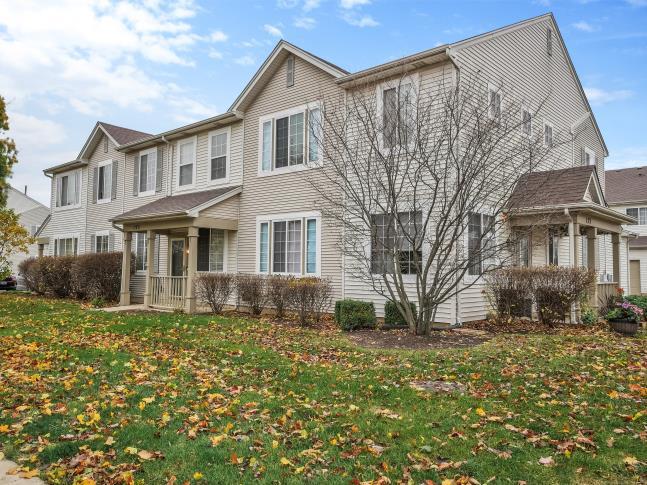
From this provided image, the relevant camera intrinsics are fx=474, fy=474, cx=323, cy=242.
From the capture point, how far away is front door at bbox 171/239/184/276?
1847 cm

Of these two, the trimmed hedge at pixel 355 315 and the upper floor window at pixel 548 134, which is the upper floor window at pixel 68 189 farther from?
the upper floor window at pixel 548 134

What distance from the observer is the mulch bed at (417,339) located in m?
9.02

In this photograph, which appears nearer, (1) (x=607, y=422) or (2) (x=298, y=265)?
(1) (x=607, y=422)

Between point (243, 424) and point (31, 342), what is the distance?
654 cm

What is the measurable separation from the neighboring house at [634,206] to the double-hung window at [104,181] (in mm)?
28022

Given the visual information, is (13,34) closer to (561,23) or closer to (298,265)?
(298,265)

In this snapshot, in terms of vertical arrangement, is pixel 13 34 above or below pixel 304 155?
above

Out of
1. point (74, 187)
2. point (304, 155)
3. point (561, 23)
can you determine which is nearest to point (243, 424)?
point (304, 155)

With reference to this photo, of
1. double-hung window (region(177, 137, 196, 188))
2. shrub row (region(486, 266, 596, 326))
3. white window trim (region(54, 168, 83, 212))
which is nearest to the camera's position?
shrub row (region(486, 266, 596, 326))

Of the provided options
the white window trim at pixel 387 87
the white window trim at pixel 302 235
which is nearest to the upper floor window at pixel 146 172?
the white window trim at pixel 302 235

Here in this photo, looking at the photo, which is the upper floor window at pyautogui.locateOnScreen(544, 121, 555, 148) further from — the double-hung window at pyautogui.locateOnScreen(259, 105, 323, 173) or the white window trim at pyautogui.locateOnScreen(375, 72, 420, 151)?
the double-hung window at pyautogui.locateOnScreen(259, 105, 323, 173)

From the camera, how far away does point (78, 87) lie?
72.4 feet

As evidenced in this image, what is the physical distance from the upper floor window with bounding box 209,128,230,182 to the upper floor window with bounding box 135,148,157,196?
12.2 ft

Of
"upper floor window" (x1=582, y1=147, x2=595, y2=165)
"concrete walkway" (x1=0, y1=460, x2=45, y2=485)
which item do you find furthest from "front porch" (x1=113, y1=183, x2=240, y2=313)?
"upper floor window" (x1=582, y1=147, x2=595, y2=165)
